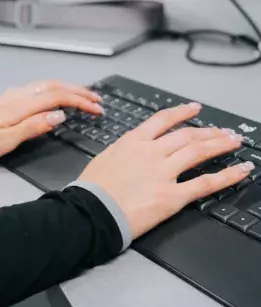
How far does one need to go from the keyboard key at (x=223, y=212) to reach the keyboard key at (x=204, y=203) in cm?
1

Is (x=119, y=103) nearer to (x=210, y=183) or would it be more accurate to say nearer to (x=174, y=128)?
(x=174, y=128)

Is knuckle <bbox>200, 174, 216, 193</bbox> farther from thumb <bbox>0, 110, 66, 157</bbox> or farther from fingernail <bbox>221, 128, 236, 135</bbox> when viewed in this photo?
thumb <bbox>0, 110, 66, 157</bbox>

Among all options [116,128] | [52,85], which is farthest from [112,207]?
[52,85]

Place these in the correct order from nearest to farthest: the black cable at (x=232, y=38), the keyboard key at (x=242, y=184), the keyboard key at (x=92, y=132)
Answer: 1. the keyboard key at (x=242, y=184)
2. the keyboard key at (x=92, y=132)
3. the black cable at (x=232, y=38)

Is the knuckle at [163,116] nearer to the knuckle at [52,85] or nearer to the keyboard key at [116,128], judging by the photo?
the keyboard key at [116,128]

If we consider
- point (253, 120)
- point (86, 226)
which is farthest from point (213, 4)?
point (86, 226)

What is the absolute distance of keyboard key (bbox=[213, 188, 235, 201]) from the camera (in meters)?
0.52

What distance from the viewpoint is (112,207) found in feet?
1.64

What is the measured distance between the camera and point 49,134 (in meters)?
0.67

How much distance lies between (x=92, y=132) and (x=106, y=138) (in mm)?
23

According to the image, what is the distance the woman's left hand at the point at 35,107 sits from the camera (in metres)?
0.65

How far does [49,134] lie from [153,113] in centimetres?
12

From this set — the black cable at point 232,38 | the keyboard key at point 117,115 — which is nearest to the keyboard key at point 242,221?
the keyboard key at point 117,115

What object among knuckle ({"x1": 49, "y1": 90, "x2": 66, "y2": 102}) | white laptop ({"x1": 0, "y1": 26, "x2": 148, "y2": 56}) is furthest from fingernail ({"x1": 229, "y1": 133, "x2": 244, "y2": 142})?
white laptop ({"x1": 0, "y1": 26, "x2": 148, "y2": 56})
